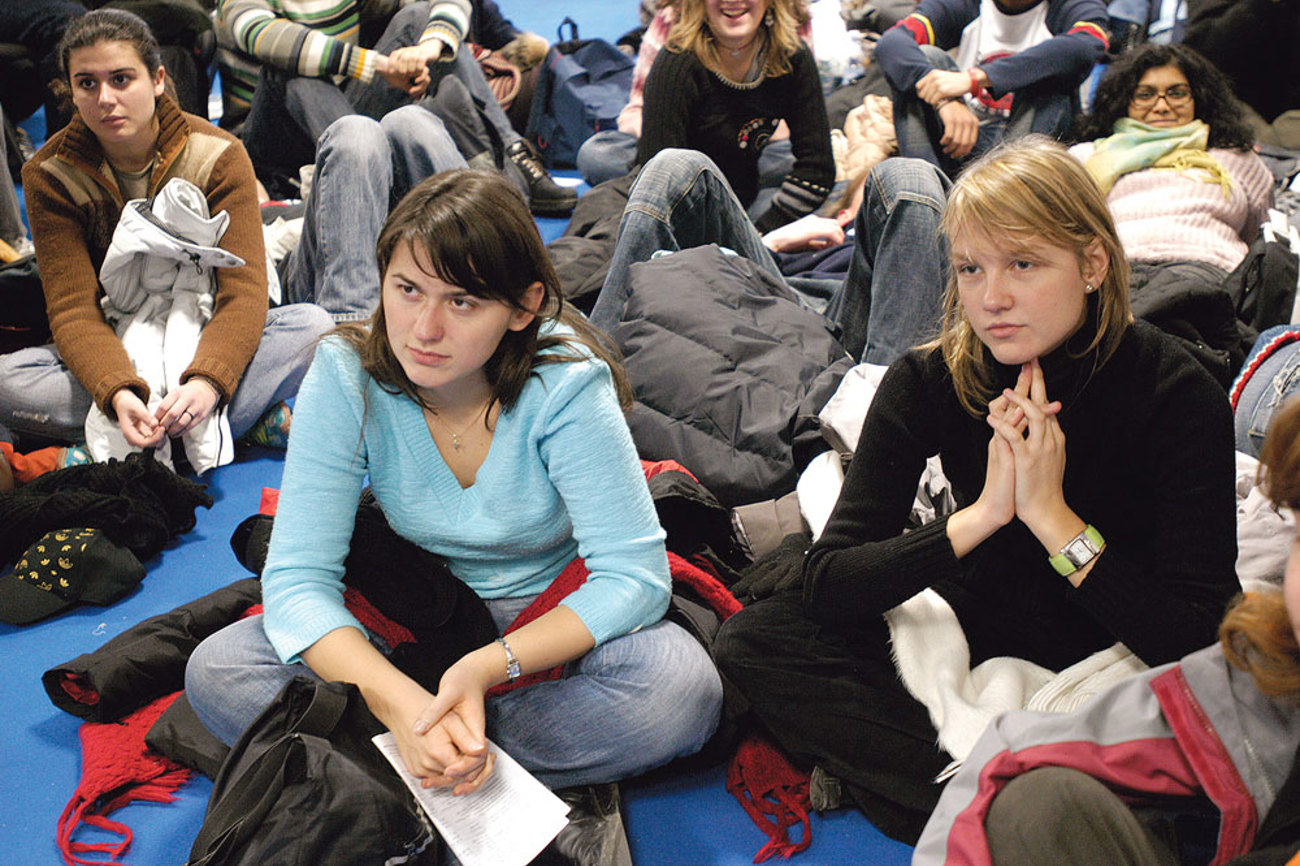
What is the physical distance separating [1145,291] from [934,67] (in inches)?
54.9

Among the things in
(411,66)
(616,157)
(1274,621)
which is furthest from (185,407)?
(616,157)

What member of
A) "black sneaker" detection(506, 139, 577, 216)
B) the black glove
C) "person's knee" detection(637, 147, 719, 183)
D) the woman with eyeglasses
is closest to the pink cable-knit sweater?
the woman with eyeglasses

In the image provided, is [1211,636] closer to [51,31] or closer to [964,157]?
[964,157]

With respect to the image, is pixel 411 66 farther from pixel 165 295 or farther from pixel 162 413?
pixel 162 413

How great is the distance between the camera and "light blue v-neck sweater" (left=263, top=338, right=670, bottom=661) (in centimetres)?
158

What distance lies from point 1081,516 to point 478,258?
2.85 ft

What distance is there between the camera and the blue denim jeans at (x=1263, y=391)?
2.08m

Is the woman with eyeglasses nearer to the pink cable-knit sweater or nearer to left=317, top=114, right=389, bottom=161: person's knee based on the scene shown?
the pink cable-knit sweater

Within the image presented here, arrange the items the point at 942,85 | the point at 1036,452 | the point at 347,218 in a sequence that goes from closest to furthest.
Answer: the point at 1036,452, the point at 347,218, the point at 942,85

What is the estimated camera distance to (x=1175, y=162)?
2852 mm

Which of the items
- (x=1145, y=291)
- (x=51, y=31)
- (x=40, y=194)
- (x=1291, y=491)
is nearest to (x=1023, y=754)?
(x=1291, y=491)

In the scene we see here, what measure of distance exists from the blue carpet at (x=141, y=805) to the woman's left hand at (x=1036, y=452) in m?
0.52

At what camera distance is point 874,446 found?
1615 millimetres

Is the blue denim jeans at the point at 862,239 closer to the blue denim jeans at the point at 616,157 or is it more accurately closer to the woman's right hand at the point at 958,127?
the woman's right hand at the point at 958,127
